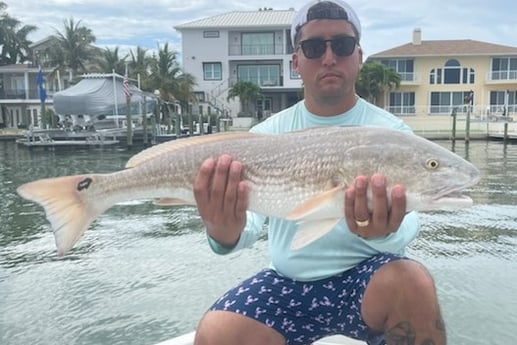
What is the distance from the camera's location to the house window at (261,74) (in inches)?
1812

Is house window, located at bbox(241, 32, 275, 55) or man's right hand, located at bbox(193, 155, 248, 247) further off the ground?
house window, located at bbox(241, 32, 275, 55)

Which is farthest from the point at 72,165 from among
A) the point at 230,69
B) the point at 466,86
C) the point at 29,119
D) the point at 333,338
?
the point at 466,86

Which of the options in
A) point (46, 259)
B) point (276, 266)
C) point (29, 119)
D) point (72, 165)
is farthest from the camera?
point (29, 119)

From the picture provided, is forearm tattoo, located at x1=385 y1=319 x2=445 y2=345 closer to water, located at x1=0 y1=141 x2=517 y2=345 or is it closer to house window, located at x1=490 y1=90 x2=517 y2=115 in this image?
water, located at x1=0 y1=141 x2=517 y2=345

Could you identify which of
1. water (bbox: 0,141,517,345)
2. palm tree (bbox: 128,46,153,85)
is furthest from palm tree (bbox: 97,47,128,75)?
water (bbox: 0,141,517,345)

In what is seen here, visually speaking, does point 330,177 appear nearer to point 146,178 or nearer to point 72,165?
point 146,178

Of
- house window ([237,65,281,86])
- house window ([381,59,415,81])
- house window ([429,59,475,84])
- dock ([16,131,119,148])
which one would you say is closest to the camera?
dock ([16,131,119,148])

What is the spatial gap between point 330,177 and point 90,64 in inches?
2135

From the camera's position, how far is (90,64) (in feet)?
174

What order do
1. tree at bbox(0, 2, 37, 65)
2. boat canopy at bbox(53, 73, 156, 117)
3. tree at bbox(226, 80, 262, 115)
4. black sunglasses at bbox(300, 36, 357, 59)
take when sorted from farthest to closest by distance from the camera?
tree at bbox(0, 2, 37, 65), tree at bbox(226, 80, 262, 115), boat canopy at bbox(53, 73, 156, 117), black sunglasses at bbox(300, 36, 357, 59)

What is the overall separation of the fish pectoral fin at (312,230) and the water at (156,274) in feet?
7.87

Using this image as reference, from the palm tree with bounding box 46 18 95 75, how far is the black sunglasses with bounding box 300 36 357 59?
5017 centimetres

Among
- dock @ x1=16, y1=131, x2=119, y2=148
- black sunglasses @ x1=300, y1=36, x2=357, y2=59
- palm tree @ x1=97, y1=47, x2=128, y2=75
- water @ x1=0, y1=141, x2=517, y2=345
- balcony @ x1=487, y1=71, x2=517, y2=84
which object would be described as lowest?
water @ x1=0, y1=141, x2=517, y2=345

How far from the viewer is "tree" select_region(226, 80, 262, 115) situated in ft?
138
